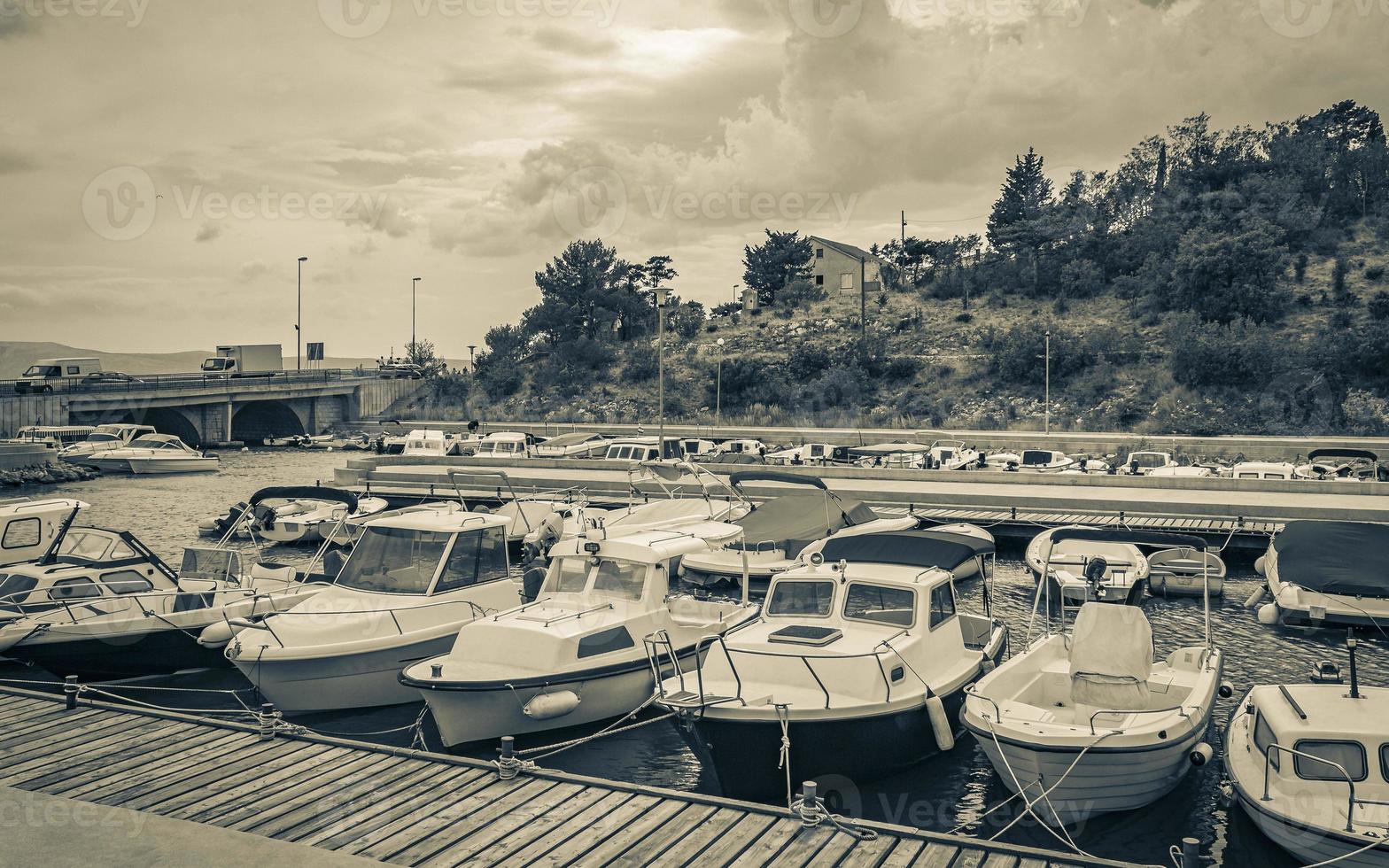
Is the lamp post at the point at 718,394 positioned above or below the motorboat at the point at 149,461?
above

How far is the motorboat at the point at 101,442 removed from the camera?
56.6 meters

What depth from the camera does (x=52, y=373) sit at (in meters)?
77.4

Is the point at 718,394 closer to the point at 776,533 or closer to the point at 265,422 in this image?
the point at 265,422

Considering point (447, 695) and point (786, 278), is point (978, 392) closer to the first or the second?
point (786, 278)

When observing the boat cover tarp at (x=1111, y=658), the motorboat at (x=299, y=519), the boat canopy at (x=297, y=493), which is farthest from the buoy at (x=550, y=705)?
the motorboat at (x=299, y=519)

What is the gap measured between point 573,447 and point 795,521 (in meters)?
27.8

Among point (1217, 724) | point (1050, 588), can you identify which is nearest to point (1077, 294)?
point (1050, 588)

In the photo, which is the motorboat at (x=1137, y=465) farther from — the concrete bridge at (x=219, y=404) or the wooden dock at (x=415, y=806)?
the concrete bridge at (x=219, y=404)

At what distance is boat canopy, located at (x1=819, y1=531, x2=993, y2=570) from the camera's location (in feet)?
46.6

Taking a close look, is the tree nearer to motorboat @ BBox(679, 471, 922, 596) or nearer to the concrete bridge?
the concrete bridge

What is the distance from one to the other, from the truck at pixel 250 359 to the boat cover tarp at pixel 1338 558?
87.9 metres

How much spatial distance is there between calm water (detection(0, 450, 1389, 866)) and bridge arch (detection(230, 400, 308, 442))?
73.4 m

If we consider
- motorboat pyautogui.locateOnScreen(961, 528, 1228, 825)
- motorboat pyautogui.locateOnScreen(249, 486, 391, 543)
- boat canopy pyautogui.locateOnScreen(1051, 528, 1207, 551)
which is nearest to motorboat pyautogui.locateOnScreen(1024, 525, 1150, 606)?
boat canopy pyautogui.locateOnScreen(1051, 528, 1207, 551)

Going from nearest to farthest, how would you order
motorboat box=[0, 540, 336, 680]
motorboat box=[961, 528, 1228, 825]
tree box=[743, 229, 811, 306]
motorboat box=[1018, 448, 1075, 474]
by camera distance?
motorboat box=[961, 528, 1228, 825] → motorboat box=[0, 540, 336, 680] → motorboat box=[1018, 448, 1075, 474] → tree box=[743, 229, 811, 306]
